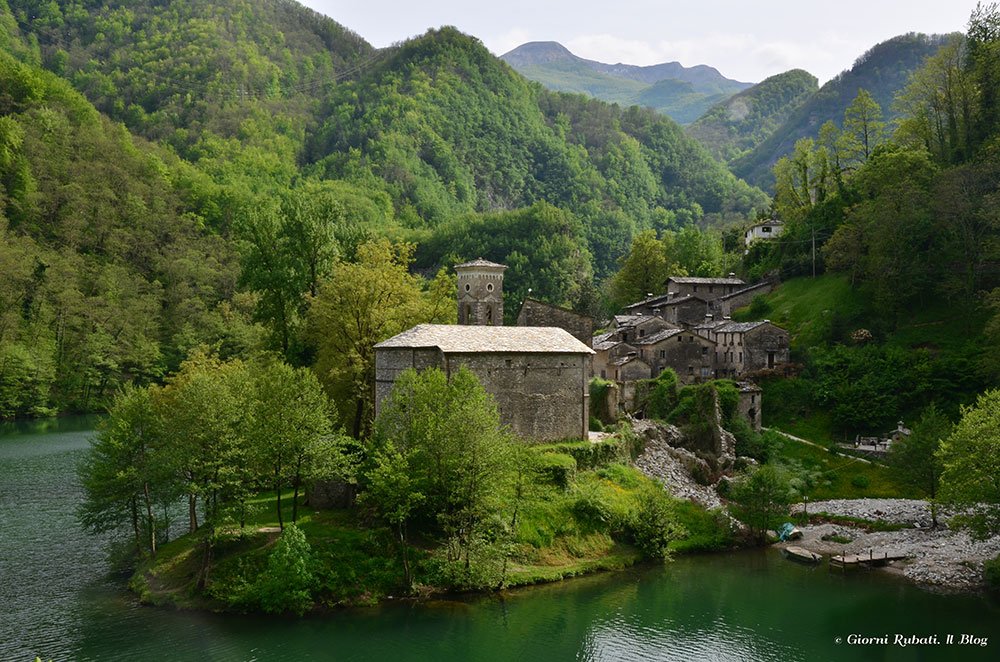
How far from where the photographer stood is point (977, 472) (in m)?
31.9

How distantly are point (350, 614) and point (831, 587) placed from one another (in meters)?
20.8

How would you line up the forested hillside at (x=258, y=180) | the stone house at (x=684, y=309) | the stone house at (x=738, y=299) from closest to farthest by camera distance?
the stone house at (x=738, y=299), the stone house at (x=684, y=309), the forested hillside at (x=258, y=180)

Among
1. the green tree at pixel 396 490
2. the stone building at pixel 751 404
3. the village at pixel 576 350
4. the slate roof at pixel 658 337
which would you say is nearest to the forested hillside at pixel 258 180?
the village at pixel 576 350

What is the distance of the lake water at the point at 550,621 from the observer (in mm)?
27328

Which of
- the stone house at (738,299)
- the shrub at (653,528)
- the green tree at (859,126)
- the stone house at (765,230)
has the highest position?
the green tree at (859,126)

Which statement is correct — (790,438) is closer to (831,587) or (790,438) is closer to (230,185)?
(831,587)

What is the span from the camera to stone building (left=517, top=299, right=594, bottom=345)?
49691mm

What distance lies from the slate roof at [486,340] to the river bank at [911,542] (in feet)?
51.2

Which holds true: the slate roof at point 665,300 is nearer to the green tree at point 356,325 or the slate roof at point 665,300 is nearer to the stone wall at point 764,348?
the stone wall at point 764,348

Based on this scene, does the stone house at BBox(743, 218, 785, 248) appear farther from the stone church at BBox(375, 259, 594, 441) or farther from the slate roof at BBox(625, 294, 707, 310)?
the stone church at BBox(375, 259, 594, 441)

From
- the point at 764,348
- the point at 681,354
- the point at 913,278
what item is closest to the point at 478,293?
the point at 681,354

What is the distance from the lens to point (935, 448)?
4219 centimetres

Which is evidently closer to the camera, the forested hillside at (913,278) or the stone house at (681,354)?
the forested hillside at (913,278)

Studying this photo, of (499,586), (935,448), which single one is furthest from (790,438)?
Result: (499,586)
